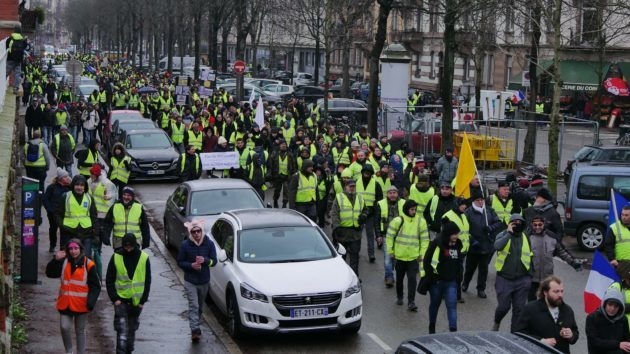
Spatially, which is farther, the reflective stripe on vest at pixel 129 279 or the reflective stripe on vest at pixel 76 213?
the reflective stripe on vest at pixel 76 213

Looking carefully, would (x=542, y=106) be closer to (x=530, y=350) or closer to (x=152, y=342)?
(x=152, y=342)

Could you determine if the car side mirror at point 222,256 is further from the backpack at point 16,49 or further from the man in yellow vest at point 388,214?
the backpack at point 16,49

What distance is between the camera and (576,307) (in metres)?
15.5

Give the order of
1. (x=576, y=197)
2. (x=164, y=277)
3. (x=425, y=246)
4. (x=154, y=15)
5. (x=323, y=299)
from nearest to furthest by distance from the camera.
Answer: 1. (x=323, y=299)
2. (x=425, y=246)
3. (x=164, y=277)
4. (x=576, y=197)
5. (x=154, y=15)

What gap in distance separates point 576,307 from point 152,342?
248 inches

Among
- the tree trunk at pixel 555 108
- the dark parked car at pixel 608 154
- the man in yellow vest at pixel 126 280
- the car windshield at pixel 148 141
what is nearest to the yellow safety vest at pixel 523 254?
the man in yellow vest at pixel 126 280

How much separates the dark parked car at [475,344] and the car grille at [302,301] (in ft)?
15.0

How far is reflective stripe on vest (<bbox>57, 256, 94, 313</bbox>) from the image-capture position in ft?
37.0

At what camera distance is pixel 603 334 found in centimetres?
971

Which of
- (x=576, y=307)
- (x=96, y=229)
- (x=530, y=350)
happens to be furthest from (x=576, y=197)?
(x=530, y=350)

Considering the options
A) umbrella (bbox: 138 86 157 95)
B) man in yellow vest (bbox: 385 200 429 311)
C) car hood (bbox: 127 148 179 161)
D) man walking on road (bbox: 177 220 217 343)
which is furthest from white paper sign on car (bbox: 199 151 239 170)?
umbrella (bbox: 138 86 157 95)

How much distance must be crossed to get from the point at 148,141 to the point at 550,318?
21.0 m

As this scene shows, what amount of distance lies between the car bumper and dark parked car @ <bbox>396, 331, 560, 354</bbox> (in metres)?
4.62

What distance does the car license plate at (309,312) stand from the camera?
41.3ft
